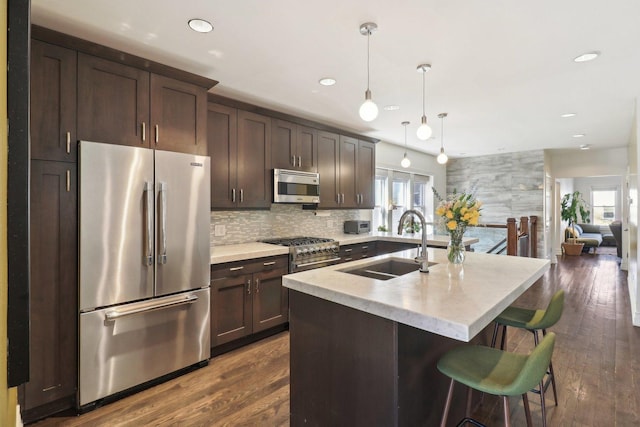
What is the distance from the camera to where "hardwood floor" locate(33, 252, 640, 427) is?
2.07 metres

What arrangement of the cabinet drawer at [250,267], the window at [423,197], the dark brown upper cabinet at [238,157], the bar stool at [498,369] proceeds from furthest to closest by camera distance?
the window at [423,197]
the dark brown upper cabinet at [238,157]
the cabinet drawer at [250,267]
the bar stool at [498,369]

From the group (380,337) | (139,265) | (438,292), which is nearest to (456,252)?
(438,292)

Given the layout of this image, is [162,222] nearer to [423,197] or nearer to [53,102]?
[53,102]

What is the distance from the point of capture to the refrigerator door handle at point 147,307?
2.23 metres

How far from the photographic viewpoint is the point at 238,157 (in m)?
3.43

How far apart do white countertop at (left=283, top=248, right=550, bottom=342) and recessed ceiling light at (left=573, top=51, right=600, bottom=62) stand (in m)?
1.69

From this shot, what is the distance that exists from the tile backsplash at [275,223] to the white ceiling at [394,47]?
51.1 inches

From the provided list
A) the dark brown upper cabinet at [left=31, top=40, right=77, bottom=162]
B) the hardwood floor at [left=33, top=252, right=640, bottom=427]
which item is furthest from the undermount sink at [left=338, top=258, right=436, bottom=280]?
the dark brown upper cabinet at [left=31, top=40, right=77, bottom=162]

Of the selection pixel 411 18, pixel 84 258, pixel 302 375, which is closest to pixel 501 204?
pixel 411 18

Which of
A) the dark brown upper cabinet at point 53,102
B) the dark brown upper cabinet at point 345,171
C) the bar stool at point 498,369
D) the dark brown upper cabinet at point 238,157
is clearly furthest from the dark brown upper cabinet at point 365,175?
the dark brown upper cabinet at point 53,102

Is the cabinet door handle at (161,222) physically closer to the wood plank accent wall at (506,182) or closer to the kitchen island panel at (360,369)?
the kitchen island panel at (360,369)

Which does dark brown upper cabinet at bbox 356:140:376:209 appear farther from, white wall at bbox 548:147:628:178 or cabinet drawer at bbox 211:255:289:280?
white wall at bbox 548:147:628:178

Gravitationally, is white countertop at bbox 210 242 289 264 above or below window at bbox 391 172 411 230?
below

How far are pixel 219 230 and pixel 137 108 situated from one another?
5.02 ft
